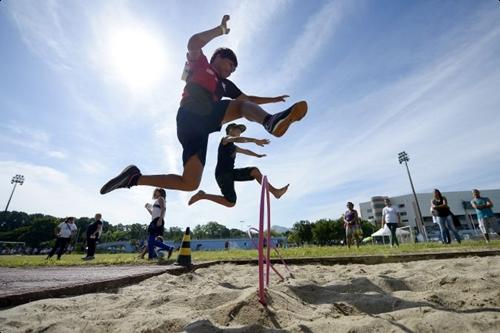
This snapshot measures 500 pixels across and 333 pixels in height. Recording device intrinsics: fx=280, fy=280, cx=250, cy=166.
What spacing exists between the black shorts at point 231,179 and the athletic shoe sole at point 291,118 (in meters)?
1.83

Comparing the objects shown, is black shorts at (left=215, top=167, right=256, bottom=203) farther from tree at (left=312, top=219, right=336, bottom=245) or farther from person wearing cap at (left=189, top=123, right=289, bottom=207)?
tree at (left=312, top=219, right=336, bottom=245)

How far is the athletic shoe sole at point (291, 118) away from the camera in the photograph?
2285 millimetres

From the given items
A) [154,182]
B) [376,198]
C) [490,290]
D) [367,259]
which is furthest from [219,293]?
[376,198]

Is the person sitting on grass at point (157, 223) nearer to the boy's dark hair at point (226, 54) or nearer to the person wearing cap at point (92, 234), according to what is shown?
the person wearing cap at point (92, 234)

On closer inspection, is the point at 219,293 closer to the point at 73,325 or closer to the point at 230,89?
the point at 73,325

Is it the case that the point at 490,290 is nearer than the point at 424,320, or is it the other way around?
the point at 424,320

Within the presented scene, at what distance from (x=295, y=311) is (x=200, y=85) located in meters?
2.21

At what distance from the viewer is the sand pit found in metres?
1.50

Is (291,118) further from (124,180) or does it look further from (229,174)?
(229,174)

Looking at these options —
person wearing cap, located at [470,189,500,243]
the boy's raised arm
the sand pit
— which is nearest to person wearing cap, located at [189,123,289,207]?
→ the boy's raised arm

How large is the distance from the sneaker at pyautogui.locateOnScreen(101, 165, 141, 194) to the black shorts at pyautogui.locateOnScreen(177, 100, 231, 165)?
574 millimetres

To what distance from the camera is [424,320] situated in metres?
1.45

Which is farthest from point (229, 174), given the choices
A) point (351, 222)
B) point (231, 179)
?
point (351, 222)

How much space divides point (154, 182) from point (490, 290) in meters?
2.98
